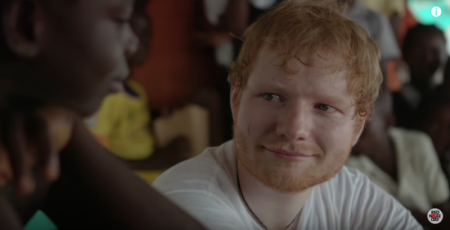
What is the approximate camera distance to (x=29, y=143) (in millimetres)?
771

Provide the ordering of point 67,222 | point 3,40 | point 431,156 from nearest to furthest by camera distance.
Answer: point 3,40 < point 67,222 < point 431,156

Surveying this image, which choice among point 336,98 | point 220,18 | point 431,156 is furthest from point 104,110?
point 431,156

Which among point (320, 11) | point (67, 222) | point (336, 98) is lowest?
Result: point (67, 222)

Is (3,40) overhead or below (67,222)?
overhead

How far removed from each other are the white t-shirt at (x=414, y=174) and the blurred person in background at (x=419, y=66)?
Answer: 0.03 metres

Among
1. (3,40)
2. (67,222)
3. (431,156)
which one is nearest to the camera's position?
(3,40)

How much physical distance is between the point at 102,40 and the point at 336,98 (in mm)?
383

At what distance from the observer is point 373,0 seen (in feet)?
3.07

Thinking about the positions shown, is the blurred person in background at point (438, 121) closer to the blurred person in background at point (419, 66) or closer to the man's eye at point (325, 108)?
the blurred person in background at point (419, 66)

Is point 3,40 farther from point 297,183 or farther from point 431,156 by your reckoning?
point 431,156

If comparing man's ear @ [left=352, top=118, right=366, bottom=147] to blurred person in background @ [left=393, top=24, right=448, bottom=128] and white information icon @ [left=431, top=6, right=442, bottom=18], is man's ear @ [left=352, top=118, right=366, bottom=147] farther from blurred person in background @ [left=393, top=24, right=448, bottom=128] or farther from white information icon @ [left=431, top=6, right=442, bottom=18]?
white information icon @ [left=431, top=6, right=442, bottom=18]

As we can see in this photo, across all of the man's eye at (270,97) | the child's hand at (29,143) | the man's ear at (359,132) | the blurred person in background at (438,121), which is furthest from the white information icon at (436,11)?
the child's hand at (29,143)

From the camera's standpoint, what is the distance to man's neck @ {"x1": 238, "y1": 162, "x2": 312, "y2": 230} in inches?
35.4

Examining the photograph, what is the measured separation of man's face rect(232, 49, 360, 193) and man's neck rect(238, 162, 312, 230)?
17 mm
